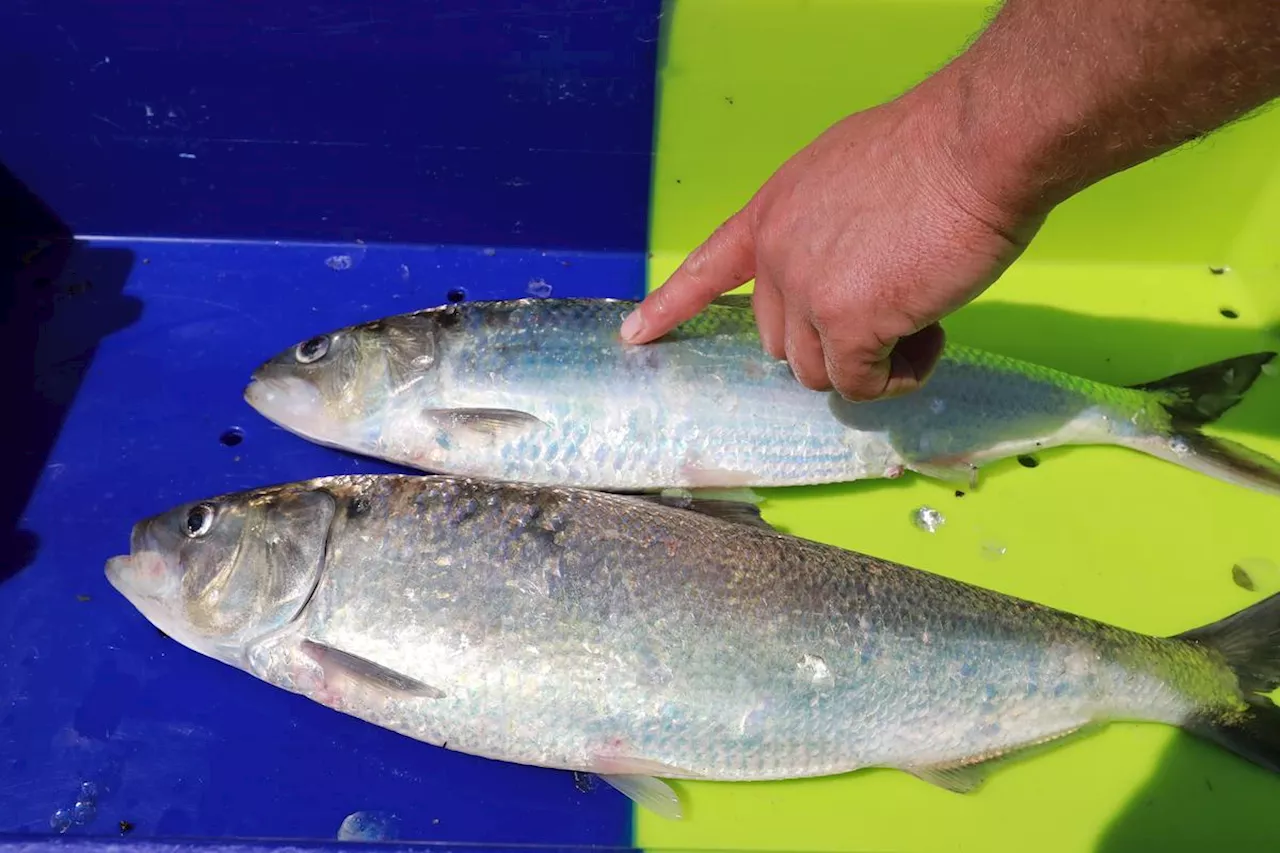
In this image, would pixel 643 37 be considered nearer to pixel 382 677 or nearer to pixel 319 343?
pixel 319 343

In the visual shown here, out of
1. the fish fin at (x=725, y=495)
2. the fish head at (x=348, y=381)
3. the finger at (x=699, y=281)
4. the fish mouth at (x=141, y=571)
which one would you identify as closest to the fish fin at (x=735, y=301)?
the finger at (x=699, y=281)

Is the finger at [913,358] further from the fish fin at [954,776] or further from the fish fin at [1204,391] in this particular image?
the fish fin at [1204,391]

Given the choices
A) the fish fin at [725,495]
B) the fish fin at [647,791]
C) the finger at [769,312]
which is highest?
the finger at [769,312]

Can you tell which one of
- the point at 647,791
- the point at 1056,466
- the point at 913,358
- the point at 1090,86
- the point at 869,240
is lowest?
the point at 647,791

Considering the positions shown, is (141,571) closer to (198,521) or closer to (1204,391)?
(198,521)

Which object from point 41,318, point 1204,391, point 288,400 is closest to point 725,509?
point 288,400

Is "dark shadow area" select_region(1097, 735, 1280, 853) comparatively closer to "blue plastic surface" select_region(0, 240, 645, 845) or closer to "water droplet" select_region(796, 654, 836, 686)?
"water droplet" select_region(796, 654, 836, 686)
